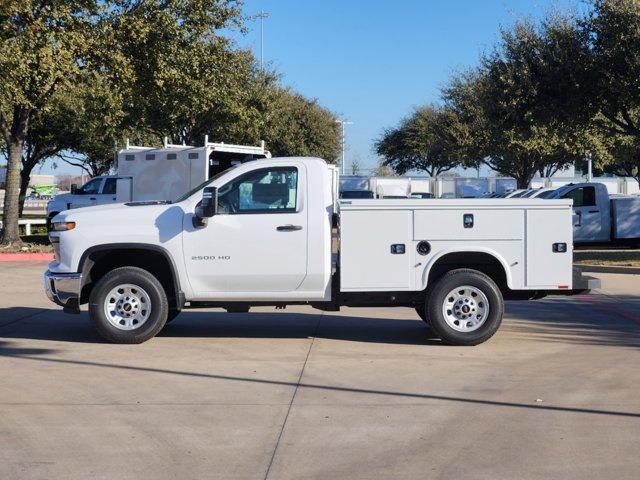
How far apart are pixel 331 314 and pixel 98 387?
562 centimetres

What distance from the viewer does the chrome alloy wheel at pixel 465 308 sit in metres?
10.5

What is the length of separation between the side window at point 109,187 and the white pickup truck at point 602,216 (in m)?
13.6

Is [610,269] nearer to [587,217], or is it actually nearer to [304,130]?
[587,217]

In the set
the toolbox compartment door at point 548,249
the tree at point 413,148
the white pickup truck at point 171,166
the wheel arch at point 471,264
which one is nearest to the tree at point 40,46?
the white pickup truck at point 171,166

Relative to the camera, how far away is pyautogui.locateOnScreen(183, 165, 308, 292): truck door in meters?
10.4

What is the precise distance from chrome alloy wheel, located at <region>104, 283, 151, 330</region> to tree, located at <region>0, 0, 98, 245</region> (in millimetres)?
11080

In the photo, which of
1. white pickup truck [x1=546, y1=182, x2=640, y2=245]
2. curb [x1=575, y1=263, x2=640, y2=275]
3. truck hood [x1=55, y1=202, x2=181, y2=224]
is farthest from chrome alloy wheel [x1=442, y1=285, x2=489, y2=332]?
white pickup truck [x1=546, y1=182, x2=640, y2=245]

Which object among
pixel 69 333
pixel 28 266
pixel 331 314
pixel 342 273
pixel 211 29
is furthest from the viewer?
pixel 211 29

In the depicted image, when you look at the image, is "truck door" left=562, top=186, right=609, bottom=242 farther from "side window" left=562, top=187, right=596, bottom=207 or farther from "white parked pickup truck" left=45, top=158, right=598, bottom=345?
"white parked pickup truck" left=45, top=158, right=598, bottom=345

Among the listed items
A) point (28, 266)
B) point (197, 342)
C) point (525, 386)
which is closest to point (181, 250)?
point (197, 342)

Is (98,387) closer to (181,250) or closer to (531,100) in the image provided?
(181,250)

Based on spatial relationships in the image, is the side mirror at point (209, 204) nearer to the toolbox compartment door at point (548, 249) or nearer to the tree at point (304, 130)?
the toolbox compartment door at point (548, 249)

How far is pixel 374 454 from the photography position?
6352 mm

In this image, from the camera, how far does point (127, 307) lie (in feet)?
34.5
